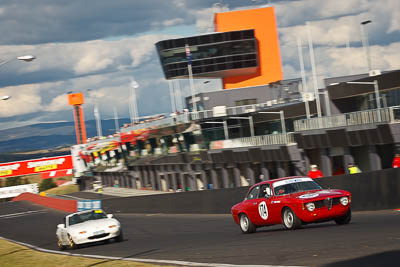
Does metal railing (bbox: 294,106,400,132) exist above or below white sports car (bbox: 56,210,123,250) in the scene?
above

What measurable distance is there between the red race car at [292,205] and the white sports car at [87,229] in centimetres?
462

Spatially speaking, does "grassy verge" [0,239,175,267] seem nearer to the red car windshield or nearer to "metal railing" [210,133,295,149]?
the red car windshield

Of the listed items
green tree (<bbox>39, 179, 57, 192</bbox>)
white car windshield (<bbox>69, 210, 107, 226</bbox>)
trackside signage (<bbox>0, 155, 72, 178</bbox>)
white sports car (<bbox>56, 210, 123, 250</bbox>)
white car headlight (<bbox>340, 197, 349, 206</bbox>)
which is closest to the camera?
white car headlight (<bbox>340, 197, 349, 206</bbox>)

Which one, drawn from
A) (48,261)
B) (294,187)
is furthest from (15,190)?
(294,187)

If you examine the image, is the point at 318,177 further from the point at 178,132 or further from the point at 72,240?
the point at 178,132

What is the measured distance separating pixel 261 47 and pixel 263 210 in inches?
2878

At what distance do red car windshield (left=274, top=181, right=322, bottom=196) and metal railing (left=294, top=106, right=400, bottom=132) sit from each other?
18.8 metres

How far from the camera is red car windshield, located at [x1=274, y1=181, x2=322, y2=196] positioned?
16.1 meters

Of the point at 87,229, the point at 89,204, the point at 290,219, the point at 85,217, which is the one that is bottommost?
the point at 89,204

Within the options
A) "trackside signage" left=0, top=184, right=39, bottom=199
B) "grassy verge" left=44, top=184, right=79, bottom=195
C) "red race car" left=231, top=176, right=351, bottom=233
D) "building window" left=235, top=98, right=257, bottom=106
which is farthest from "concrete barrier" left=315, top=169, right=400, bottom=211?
"grassy verge" left=44, top=184, right=79, bottom=195

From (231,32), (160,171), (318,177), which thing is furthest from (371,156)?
(160,171)

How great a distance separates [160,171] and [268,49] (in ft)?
72.7

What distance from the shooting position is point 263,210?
54.7ft

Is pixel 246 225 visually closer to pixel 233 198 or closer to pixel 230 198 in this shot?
pixel 233 198
